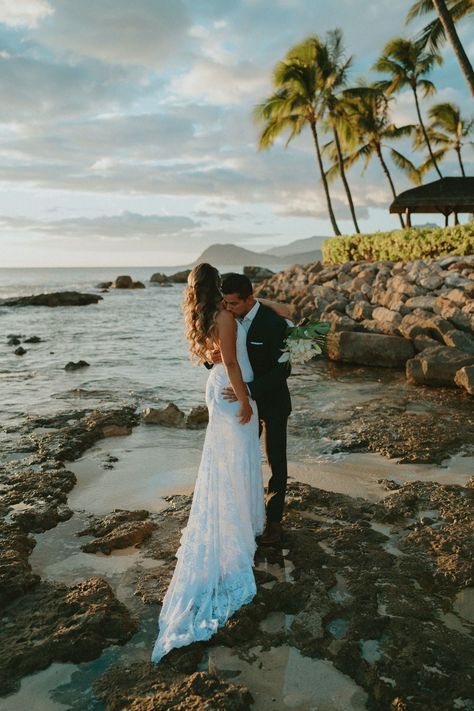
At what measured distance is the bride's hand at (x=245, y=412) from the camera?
153 inches

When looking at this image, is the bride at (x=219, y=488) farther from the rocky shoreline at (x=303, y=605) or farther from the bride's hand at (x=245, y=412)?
the rocky shoreline at (x=303, y=605)

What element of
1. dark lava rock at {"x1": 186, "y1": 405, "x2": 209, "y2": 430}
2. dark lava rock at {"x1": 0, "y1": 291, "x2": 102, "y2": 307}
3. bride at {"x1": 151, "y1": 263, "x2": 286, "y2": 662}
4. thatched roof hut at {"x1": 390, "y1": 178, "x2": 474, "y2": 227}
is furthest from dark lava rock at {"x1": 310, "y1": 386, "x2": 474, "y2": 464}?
dark lava rock at {"x1": 0, "y1": 291, "x2": 102, "y2": 307}

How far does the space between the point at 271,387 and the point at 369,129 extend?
3242cm

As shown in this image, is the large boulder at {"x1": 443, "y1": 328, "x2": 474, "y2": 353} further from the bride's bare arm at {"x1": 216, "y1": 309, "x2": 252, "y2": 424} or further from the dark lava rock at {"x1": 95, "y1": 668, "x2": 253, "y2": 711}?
the dark lava rock at {"x1": 95, "y1": 668, "x2": 253, "y2": 711}

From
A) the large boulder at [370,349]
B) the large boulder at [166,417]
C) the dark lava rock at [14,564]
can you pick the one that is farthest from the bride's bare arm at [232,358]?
the large boulder at [370,349]

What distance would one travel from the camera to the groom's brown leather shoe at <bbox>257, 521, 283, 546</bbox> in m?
4.36

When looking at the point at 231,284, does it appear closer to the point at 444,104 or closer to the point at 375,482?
the point at 375,482

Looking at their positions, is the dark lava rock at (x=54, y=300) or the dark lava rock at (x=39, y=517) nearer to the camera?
the dark lava rock at (x=39, y=517)

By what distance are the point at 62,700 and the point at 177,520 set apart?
219cm

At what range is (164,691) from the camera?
278 centimetres

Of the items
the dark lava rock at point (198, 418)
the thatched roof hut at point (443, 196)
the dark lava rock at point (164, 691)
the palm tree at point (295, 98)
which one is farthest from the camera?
the palm tree at point (295, 98)

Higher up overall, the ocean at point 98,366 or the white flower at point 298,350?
the white flower at point 298,350

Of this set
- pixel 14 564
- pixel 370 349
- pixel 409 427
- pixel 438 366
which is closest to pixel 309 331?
pixel 14 564

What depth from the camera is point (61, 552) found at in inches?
175
